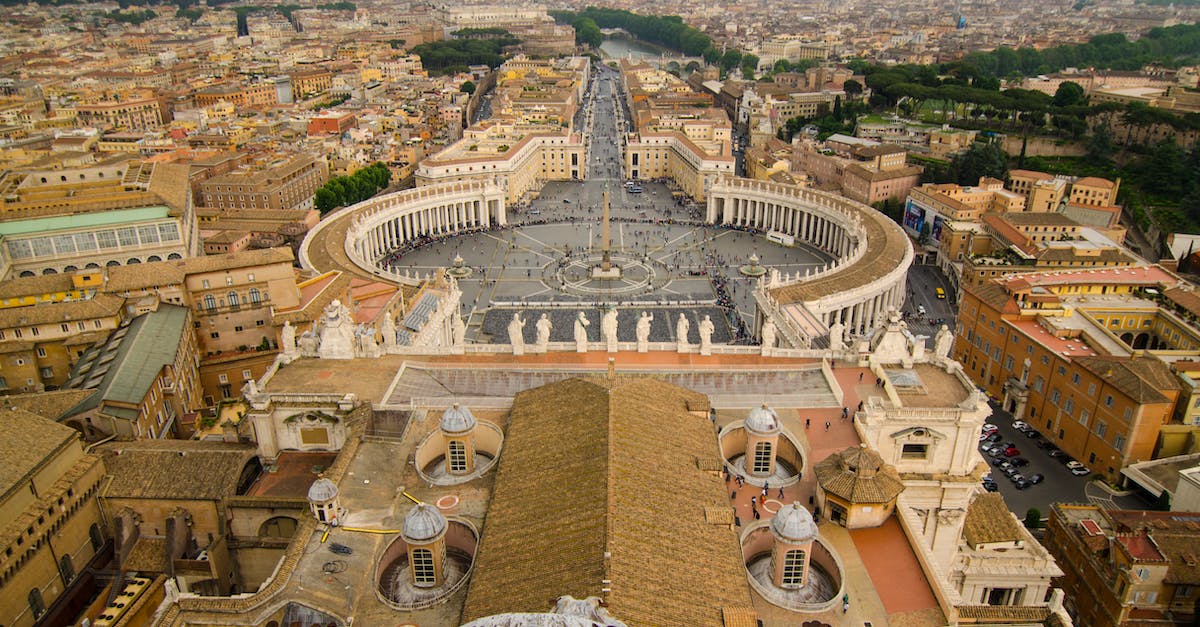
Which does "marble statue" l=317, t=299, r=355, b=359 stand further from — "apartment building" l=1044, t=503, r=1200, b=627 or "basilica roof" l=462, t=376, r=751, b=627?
"apartment building" l=1044, t=503, r=1200, b=627

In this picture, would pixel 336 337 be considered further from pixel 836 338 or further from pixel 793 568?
pixel 793 568

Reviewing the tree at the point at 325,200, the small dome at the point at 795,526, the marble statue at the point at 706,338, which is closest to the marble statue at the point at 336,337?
the marble statue at the point at 706,338

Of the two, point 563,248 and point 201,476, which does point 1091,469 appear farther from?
point 563,248

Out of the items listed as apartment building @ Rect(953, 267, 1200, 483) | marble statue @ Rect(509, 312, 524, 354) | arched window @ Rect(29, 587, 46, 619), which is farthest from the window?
arched window @ Rect(29, 587, 46, 619)

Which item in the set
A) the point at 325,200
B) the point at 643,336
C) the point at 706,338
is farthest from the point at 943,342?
the point at 325,200

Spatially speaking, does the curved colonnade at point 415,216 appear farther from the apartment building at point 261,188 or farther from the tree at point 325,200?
the apartment building at point 261,188

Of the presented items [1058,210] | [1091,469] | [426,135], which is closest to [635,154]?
[426,135]
